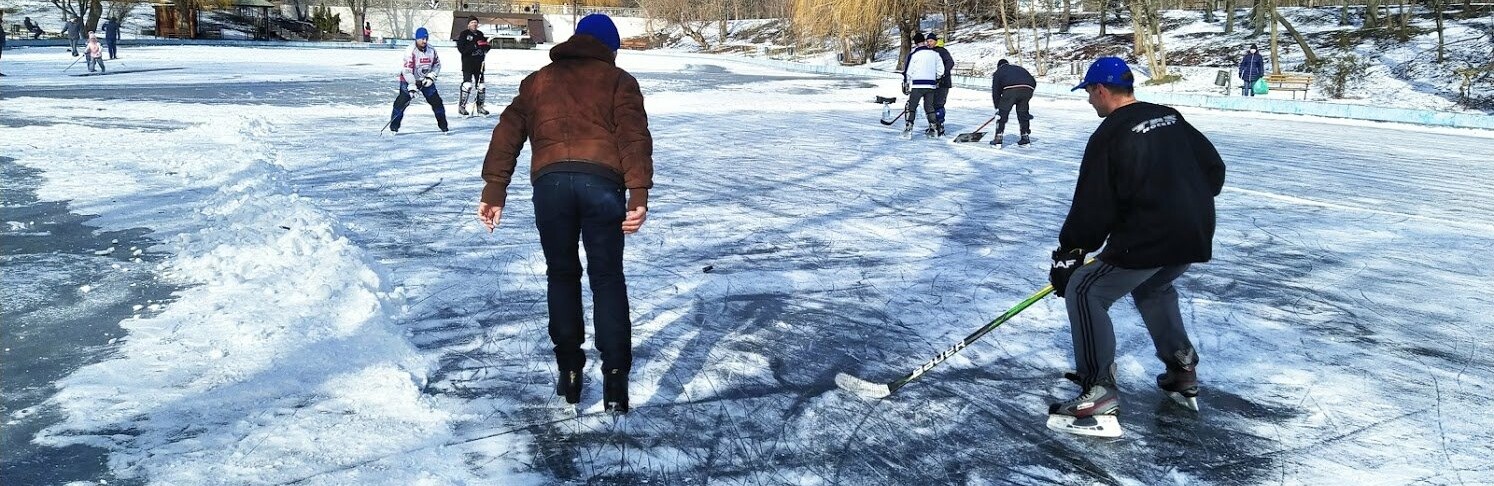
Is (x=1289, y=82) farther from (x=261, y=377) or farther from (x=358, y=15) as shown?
(x=358, y=15)

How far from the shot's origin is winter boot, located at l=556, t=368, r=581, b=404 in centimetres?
375

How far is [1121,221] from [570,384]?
206 cm

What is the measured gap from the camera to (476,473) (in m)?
3.23

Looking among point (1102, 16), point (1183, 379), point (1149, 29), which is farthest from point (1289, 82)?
point (1183, 379)

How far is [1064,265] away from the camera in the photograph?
3715 mm

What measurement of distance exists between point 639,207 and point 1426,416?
10.3 ft

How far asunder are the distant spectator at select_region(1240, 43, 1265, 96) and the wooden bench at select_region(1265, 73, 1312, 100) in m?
0.37

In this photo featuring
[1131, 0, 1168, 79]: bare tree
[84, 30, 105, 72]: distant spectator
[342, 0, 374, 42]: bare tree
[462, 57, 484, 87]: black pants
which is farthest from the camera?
[342, 0, 374, 42]: bare tree

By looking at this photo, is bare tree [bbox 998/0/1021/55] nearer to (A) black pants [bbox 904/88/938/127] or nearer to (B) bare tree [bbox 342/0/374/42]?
(A) black pants [bbox 904/88/938/127]

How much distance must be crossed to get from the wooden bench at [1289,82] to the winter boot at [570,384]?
24.2 m

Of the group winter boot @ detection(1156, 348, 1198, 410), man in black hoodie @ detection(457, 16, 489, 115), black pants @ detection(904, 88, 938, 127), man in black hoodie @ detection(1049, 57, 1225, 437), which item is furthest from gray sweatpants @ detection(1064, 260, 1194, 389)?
man in black hoodie @ detection(457, 16, 489, 115)

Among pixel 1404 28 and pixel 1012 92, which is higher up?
pixel 1404 28

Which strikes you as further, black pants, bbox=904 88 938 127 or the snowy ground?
black pants, bbox=904 88 938 127

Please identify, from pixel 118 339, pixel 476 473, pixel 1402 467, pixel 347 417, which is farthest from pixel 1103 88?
pixel 118 339
